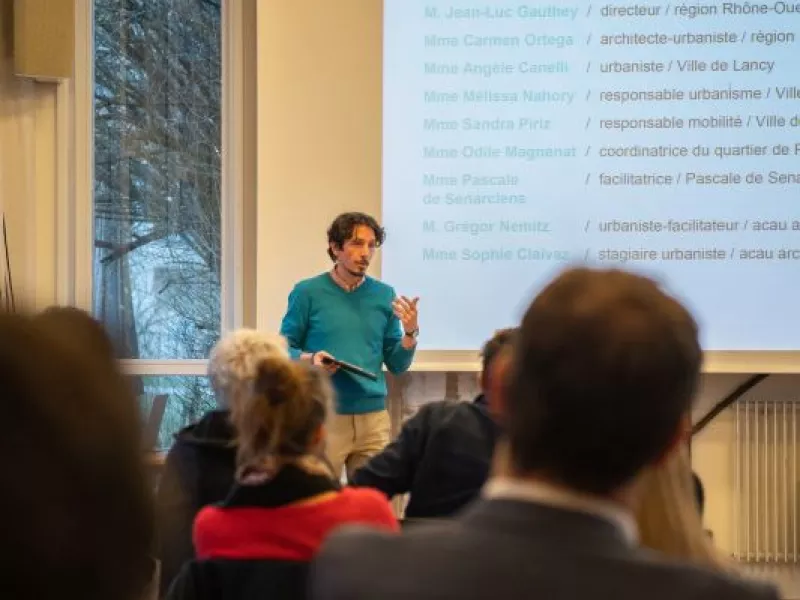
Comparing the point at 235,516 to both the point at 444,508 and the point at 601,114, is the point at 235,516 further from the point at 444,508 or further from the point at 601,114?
the point at 601,114

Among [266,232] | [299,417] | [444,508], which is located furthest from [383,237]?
[299,417]

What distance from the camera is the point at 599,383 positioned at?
79 centimetres

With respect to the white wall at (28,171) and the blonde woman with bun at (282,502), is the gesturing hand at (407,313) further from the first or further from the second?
the blonde woman with bun at (282,502)

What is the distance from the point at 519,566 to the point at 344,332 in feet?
10.7

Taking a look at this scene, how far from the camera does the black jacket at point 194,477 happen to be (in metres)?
2.08

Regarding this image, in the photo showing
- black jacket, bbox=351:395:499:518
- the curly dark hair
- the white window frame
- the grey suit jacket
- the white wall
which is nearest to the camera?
the grey suit jacket

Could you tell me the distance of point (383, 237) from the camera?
4133 millimetres

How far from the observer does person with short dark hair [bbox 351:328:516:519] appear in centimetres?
222

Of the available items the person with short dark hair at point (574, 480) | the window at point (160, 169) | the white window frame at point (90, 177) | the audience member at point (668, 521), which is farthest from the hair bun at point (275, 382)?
the window at point (160, 169)

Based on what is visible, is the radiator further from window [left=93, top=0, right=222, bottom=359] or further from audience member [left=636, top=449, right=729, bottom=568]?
audience member [left=636, top=449, right=729, bottom=568]

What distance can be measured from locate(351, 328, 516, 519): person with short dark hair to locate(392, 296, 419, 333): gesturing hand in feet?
5.50

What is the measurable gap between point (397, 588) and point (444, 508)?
1455 mm

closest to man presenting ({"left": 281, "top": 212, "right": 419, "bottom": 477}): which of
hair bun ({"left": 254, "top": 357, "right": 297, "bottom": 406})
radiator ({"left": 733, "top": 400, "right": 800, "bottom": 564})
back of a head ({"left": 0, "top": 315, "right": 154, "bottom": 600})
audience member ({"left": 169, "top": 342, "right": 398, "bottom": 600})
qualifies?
radiator ({"left": 733, "top": 400, "right": 800, "bottom": 564})

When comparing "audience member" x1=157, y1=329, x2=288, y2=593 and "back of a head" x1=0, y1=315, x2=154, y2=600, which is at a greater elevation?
"back of a head" x1=0, y1=315, x2=154, y2=600
